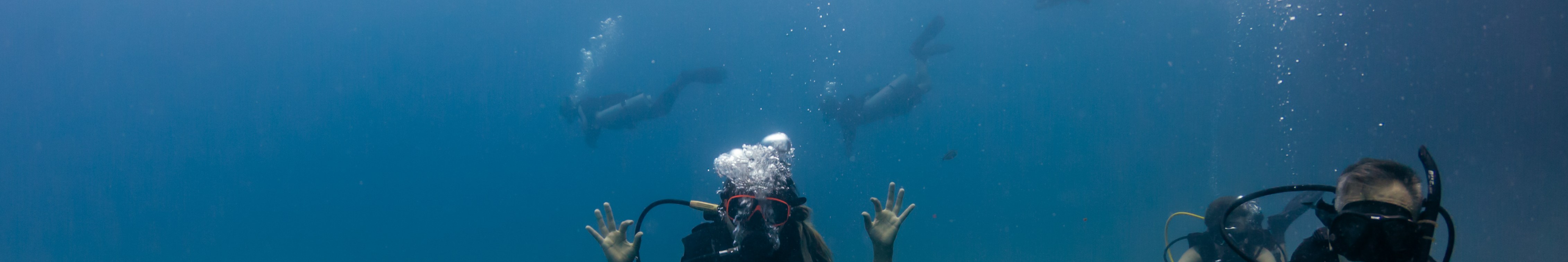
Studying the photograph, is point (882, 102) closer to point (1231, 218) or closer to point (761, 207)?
point (1231, 218)

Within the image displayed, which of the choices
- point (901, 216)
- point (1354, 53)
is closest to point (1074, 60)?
point (1354, 53)

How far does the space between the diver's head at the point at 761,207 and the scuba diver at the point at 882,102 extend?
13811mm

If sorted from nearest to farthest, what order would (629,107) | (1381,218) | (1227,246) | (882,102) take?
(1381,218) → (1227,246) → (882,102) → (629,107)

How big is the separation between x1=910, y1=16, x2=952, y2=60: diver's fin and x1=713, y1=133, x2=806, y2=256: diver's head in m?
→ 16.0

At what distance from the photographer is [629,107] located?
59.5 ft

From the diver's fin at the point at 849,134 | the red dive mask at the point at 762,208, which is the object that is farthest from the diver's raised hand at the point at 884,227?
the diver's fin at the point at 849,134

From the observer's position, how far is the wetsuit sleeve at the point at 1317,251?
173cm

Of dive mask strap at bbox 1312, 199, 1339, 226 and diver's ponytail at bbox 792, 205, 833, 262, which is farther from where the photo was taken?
diver's ponytail at bbox 792, 205, 833, 262

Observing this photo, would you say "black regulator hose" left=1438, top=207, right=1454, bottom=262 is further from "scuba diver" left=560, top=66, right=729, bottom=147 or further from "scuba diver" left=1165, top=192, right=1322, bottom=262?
"scuba diver" left=560, top=66, right=729, bottom=147

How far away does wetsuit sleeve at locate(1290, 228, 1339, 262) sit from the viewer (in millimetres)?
1729

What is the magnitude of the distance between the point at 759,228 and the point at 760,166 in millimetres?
1285

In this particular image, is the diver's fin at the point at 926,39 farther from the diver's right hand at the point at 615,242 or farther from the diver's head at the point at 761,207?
the diver's right hand at the point at 615,242

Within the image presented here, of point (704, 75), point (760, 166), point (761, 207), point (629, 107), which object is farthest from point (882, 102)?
point (761, 207)

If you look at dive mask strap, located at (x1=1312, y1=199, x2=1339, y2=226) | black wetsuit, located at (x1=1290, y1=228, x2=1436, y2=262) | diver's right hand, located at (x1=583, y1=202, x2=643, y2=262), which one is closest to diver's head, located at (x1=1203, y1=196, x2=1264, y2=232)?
dive mask strap, located at (x1=1312, y1=199, x2=1339, y2=226)
